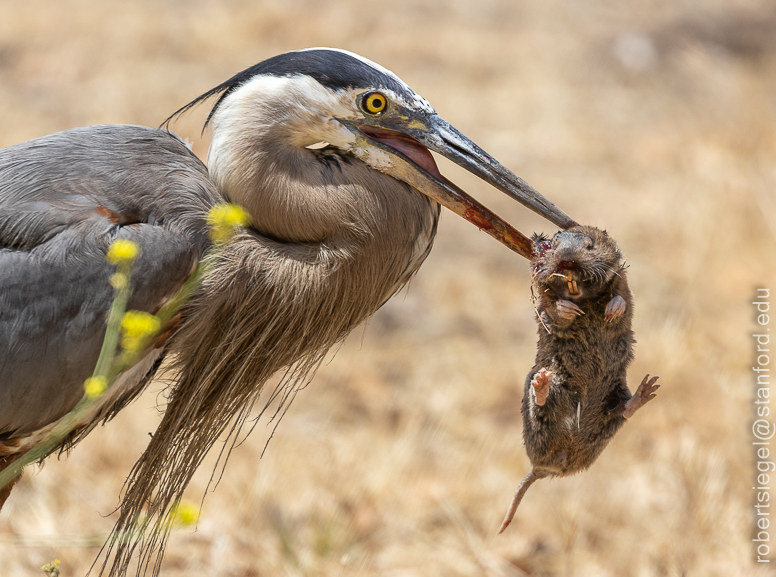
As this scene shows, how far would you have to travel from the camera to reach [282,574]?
12.3 feet

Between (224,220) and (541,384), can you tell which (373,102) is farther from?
(541,384)

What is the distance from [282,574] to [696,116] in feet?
21.1

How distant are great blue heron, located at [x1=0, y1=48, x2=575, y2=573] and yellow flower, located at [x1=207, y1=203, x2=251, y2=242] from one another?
0.04 meters

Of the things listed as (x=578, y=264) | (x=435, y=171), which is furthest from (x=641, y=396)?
(x=435, y=171)

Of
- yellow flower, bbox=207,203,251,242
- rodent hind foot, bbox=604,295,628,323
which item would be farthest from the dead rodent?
yellow flower, bbox=207,203,251,242

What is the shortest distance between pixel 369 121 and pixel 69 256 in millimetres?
885

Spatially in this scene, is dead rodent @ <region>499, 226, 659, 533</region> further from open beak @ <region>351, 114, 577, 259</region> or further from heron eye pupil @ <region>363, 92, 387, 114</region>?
heron eye pupil @ <region>363, 92, 387, 114</region>

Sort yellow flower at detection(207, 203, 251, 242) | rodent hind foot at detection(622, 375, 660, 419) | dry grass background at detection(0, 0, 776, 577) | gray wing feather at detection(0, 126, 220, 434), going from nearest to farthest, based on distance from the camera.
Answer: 1. yellow flower at detection(207, 203, 251, 242)
2. rodent hind foot at detection(622, 375, 660, 419)
3. gray wing feather at detection(0, 126, 220, 434)
4. dry grass background at detection(0, 0, 776, 577)

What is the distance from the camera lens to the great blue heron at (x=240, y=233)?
2.29 meters

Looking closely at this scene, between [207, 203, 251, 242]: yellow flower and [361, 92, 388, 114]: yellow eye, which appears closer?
[207, 203, 251, 242]: yellow flower

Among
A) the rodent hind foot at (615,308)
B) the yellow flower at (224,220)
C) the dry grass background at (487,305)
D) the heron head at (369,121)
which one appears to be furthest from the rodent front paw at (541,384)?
the dry grass background at (487,305)

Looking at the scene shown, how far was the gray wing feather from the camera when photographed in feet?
7.45

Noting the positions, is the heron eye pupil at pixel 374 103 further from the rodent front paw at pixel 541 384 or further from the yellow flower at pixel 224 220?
the rodent front paw at pixel 541 384

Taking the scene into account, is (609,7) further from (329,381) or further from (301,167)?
(301,167)
